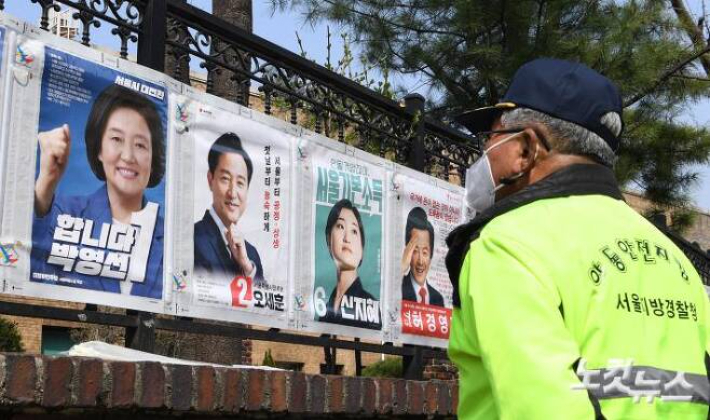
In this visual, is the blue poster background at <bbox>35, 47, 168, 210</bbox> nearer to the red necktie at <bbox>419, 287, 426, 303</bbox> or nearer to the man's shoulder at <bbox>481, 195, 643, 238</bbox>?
the man's shoulder at <bbox>481, 195, 643, 238</bbox>

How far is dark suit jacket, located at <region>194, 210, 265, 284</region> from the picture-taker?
5.52 meters

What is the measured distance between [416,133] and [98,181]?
12.2ft

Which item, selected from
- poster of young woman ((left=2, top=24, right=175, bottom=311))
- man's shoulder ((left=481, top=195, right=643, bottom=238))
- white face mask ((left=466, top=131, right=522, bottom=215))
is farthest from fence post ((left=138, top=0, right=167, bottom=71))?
man's shoulder ((left=481, top=195, right=643, bottom=238))

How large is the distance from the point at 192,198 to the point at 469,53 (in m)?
6.73

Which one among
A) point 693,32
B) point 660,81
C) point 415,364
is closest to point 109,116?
point 415,364

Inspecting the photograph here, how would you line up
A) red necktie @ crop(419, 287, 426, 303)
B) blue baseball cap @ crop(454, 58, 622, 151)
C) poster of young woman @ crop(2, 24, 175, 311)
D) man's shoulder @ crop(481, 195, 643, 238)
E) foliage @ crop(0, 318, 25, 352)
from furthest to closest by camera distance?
1. foliage @ crop(0, 318, 25, 352)
2. red necktie @ crop(419, 287, 426, 303)
3. poster of young woman @ crop(2, 24, 175, 311)
4. blue baseball cap @ crop(454, 58, 622, 151)
5. man's shoulder @ crop(481, 195, 643, 238)

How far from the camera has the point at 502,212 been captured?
2.46 meters

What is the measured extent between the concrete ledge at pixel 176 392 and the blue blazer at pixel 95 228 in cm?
82

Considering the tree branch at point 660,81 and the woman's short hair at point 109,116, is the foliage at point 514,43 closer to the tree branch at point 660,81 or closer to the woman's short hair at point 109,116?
the tree branch at point 660,81

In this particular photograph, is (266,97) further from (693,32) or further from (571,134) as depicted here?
(693,32)

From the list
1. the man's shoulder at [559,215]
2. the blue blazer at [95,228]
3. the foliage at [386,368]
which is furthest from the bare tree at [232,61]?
the foliage at [386,368]

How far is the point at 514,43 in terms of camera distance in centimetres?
1194

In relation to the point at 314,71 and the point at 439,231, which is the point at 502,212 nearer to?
the point at 314,71

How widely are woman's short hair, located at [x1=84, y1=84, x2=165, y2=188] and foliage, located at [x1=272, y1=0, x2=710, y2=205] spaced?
675 cm
